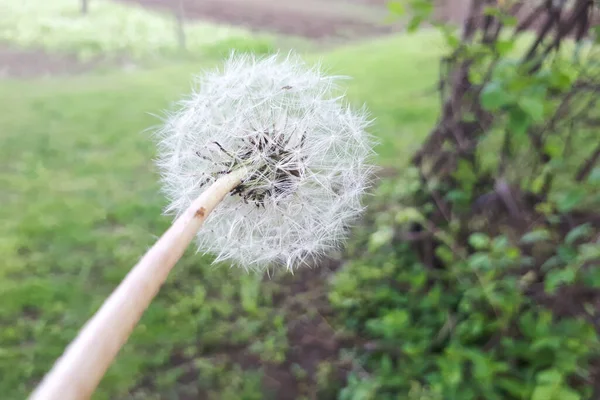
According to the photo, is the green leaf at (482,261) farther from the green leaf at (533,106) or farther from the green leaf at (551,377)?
the green leaf at (533,106)

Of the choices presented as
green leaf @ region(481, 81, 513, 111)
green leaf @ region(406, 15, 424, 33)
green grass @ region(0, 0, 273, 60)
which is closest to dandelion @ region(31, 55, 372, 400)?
green leaf @ region(481, 81, 513, 111)

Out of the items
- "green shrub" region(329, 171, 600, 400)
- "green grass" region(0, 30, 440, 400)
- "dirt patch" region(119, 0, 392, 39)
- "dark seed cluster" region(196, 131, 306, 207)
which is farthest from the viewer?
"dirt patch" region(119, 0, 392, 39)

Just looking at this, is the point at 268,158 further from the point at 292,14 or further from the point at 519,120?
the point at 292,14

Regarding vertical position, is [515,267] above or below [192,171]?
below

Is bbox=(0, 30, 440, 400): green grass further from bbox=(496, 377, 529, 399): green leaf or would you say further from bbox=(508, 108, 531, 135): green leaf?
bbox=(496, 377, 529, 399): green leaf

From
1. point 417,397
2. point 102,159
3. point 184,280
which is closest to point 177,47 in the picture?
point 102,159

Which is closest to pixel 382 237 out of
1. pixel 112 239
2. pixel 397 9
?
pixel 397 9

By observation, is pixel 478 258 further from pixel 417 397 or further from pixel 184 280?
pixel 184 280

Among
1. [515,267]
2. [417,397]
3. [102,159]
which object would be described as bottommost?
[102,159]
